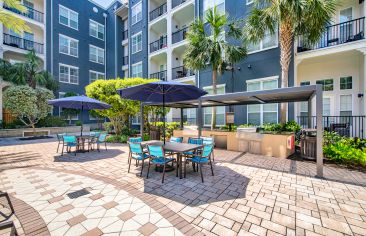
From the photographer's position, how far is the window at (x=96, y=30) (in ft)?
77.6

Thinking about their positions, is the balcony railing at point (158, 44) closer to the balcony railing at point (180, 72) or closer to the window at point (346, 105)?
the balcony railing at point (180, 72)

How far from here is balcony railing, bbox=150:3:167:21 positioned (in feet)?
60.8

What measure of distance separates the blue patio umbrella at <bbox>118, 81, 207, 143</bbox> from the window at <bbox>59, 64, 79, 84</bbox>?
18615mm

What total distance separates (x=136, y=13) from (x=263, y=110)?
18.3 metres

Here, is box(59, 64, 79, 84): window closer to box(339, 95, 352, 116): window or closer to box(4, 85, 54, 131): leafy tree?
box(4, 85, 54, 131): leafy tree

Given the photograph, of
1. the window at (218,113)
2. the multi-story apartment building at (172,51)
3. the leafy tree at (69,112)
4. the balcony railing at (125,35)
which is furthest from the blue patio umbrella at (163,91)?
the balcony railing at (125,35)

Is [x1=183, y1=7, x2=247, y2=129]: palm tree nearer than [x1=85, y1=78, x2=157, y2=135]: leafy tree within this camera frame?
Yes

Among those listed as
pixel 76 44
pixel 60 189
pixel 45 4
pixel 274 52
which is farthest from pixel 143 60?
pixel 60 189

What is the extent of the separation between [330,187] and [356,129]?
322 inches

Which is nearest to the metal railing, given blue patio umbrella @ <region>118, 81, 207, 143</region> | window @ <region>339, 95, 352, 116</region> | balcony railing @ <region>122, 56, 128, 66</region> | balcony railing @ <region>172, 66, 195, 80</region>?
window @ <region>339, 95, 352, 116</region>

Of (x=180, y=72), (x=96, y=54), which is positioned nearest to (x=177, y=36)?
(x=180, y=72)

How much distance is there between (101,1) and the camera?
82.4 feet

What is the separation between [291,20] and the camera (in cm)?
845

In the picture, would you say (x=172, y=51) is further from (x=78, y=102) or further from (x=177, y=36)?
(x=78, y=102)
